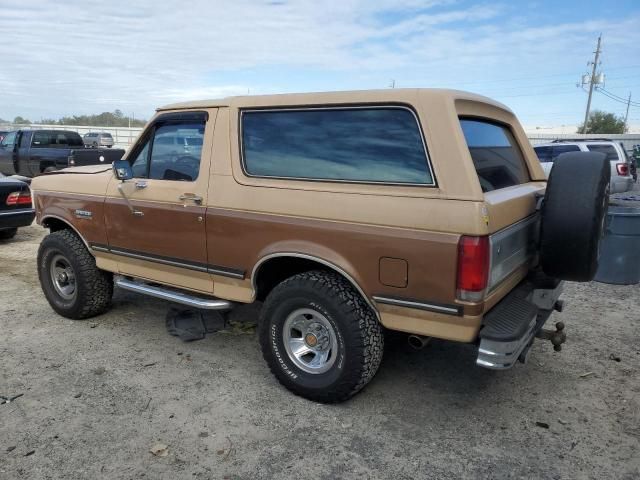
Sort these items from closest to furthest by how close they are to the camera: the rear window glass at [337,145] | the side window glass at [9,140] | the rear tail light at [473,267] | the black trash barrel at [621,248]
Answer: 1. the rear tail light at [473,267]
2. the rear window glass at [337,145]
3. the black trash barrel at [621,248]
4. the side window glass at [9,140]

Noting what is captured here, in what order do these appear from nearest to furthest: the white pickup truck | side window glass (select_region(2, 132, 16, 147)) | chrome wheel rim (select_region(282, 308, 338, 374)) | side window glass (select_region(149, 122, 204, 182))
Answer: chrome wheel rim (select_region(282, 308, 338, 374)) < side window glass (select_region(149, 122, 204, 182)) < the white pickup truck < side window glass (select_region(2, 132, 16, 147))

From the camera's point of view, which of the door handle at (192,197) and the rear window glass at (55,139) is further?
the rear window glass at (55,139)

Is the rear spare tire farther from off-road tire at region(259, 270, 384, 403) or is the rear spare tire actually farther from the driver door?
the driver door

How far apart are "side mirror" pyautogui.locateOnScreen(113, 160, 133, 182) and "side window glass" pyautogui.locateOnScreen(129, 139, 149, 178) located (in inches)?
3.9

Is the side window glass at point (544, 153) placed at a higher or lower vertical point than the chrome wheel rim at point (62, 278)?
higher

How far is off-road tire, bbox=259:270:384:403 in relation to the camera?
314cm

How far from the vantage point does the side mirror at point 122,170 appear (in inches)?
162

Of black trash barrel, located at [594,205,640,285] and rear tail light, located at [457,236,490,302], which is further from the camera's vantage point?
black trash barrel, located at [594,205,640,285]

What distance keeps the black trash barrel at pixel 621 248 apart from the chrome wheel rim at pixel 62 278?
5.69 metres

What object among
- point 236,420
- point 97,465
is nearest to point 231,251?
point 236,420

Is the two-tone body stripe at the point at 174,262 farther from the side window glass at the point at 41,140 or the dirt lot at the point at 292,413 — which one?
the side window glass at the point at 41,140

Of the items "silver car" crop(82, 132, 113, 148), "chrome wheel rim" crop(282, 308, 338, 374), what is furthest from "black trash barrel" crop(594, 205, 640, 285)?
"silver car" crop(82, 132, 113, 148)

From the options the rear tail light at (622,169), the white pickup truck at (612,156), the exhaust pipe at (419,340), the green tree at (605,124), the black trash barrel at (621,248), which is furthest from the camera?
the green tree at (605,124)

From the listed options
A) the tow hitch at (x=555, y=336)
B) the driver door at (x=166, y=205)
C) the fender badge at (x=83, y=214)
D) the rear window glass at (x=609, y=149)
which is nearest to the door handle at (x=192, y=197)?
the driver door at (x=166, y=205)
